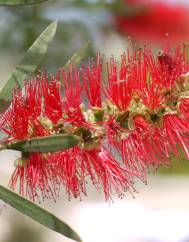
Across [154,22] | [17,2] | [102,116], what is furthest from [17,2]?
[154,22]

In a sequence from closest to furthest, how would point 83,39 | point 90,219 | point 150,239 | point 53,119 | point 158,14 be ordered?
point 53,119 < point 83,39 < point 158,14 < point 150,239 < point 90,219

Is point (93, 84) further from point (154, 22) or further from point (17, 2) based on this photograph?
point (154, 22)

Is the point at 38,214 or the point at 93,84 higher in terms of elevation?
the point at 93,84

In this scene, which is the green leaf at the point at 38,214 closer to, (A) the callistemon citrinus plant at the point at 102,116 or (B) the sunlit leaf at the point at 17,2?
(A) the callistemon citrinus plant at the point at 102,116

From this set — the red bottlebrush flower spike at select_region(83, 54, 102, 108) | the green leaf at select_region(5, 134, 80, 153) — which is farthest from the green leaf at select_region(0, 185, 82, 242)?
the red bottlebrush flower spike at select_region(83, 54, 102, 108)

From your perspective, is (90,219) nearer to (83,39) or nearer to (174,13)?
(174,13)

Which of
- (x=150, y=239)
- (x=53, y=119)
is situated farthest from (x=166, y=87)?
(x=150, y=239)
